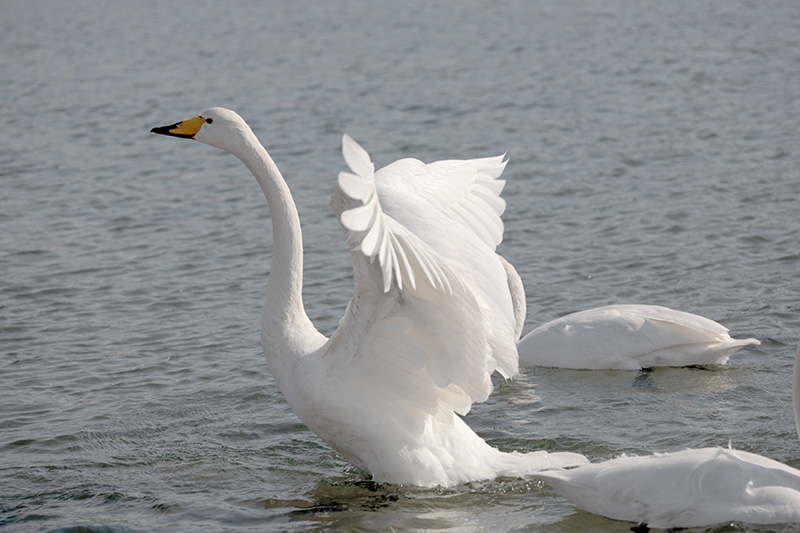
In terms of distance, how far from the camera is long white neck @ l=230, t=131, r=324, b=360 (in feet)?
19.7

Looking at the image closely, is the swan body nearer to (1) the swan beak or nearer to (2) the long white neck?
(2) the long white neck

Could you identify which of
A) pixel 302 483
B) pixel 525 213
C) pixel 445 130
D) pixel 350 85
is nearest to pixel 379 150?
pixel 445 130

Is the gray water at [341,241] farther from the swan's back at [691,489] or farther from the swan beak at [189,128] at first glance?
the swan beak at [189,128]

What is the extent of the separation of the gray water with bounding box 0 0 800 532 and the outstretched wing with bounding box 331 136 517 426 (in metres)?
0.77

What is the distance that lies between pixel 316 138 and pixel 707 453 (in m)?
11.1

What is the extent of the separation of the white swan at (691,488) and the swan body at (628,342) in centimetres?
260

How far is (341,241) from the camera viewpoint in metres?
11.6

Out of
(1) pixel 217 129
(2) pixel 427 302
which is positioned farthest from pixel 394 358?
(1) pixel 217 129

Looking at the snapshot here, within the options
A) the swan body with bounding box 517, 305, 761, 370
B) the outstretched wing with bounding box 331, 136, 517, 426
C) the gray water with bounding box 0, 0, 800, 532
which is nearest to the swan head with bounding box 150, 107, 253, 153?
the outstretched wing with bounding box 331, 136, 517, 426

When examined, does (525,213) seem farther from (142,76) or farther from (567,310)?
(142,76)

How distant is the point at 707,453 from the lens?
5.55 metres

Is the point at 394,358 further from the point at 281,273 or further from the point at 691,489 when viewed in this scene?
the point at 691,489

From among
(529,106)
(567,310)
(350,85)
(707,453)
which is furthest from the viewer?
(350,85)

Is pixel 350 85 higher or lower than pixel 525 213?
higher
